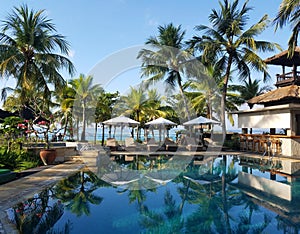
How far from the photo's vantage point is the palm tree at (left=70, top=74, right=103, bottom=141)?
2550cm

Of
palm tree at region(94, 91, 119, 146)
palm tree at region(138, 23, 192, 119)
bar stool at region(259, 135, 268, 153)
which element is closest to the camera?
bar stool at region(259, 135, 268, 153)

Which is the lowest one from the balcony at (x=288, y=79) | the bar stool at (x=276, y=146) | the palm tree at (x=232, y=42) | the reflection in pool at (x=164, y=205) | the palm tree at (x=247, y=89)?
the reflection in pool at (x=164, y=205)

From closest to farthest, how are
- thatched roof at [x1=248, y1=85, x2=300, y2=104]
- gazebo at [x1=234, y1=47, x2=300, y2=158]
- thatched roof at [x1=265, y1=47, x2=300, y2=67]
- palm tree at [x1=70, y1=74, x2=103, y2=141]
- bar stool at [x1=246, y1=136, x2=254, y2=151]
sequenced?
gazebo at [x1=234, y1=47, x2=300, y2=158] → thatched roof at [x1=248, y1=85, x2=300, y2=104] → bar stool at [x1=246, y1=136, x2=254, y2=151] → thatched roof at [x1=265, y1=47, x2=300, y2=67] → palm tree at [x1=70, y1=74, x2=103, y2=141]

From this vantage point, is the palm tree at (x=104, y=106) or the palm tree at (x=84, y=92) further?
the palm tree at (x=84, y=92)

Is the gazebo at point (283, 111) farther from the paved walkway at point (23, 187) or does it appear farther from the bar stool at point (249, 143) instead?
the paved walkway at point (23, 187)

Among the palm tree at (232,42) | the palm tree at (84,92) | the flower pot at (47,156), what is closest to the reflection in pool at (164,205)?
the flower pot at (47,156)

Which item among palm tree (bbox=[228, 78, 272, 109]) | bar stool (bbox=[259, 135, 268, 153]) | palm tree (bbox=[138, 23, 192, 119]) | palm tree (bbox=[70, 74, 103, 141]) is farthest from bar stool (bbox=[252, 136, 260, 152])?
palm tree (bbox=[70, 74, 103, 141])

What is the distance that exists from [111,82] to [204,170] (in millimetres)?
12272

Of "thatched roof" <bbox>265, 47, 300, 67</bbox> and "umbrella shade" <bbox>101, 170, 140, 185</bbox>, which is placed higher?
"thatched roof" <bbox>265, 47, 300, 67</bbox>

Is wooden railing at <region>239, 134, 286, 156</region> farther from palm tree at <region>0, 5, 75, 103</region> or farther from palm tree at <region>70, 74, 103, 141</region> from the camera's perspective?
palm tree at <region>70, 74, 103, 141</region>

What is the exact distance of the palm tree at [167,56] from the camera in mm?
18500

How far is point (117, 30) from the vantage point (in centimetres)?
1445

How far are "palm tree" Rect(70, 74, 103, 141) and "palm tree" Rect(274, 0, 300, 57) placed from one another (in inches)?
780

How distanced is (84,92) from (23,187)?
68.0ft
